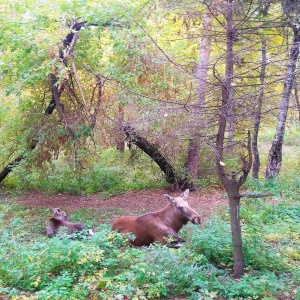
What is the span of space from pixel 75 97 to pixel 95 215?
3.64 metres

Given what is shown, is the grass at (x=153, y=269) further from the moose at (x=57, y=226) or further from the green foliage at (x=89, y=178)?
the green foliage at (x=89, y=178)

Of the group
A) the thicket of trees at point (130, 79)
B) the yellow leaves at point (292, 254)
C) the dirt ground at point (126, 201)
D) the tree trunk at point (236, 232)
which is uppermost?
the thicket of trees at point (130, 79)

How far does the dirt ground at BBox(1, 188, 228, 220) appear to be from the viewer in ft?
37.1

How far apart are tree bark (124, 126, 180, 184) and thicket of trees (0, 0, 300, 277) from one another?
4cm

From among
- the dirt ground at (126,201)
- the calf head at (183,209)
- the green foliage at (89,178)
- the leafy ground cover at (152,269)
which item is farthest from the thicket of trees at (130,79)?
the leafy ground cover at (152,269)

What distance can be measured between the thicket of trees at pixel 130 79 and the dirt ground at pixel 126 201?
979mm

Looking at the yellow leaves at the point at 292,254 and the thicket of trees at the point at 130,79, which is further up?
the thicket of trees at the point at 130,79

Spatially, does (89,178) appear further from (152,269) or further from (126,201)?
(152,269)

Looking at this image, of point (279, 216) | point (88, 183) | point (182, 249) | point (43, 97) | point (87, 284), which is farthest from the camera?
point (88, 183)

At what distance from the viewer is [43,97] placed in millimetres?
12625

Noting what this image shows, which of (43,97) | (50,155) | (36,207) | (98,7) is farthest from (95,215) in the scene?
(98,7)

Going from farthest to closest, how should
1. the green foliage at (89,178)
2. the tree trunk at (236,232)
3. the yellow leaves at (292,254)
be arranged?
the green foliage at (89,178)
the yellow leaves at (292,254)
the tree trunk at (236,232)

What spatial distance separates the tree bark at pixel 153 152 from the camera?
11.8 m

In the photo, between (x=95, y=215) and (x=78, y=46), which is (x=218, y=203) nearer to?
(x=95, y=215)
